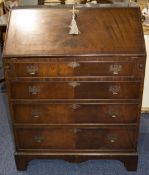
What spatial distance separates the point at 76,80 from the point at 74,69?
0.08 metres

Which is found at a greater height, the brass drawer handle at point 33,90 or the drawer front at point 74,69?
the drawer front at point 74,69

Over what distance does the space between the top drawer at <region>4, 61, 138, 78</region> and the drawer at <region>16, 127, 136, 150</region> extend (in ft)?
1.43

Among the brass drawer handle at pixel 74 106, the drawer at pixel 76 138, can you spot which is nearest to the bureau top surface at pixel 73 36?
the brass drawer handle at pixel 74 106

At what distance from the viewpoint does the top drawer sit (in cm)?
176

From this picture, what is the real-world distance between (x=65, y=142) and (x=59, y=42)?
747mm

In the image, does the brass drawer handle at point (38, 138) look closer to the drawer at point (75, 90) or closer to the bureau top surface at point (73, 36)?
the drawer at point (75, 90)

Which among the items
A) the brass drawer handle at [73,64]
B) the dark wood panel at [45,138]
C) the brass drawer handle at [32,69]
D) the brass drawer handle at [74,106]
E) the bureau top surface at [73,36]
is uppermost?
the bureau top surface at [73,36]

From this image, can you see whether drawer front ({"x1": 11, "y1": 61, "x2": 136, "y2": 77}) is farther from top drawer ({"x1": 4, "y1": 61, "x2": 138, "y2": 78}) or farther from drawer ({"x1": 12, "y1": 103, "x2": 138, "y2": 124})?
drawer ({"x1": 12, "y1": 103, "x2": 138, "y2": 124})

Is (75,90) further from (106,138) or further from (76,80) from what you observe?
(106,138)

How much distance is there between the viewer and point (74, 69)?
1785 millimetres

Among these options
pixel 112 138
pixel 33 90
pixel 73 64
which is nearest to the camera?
pixel 73 64

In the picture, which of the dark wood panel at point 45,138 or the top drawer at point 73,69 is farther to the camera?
the dark wood panel at point 45,138

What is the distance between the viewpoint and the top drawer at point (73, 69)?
1.76 m

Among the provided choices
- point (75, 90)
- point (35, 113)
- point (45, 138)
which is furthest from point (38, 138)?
point (75, 90)
